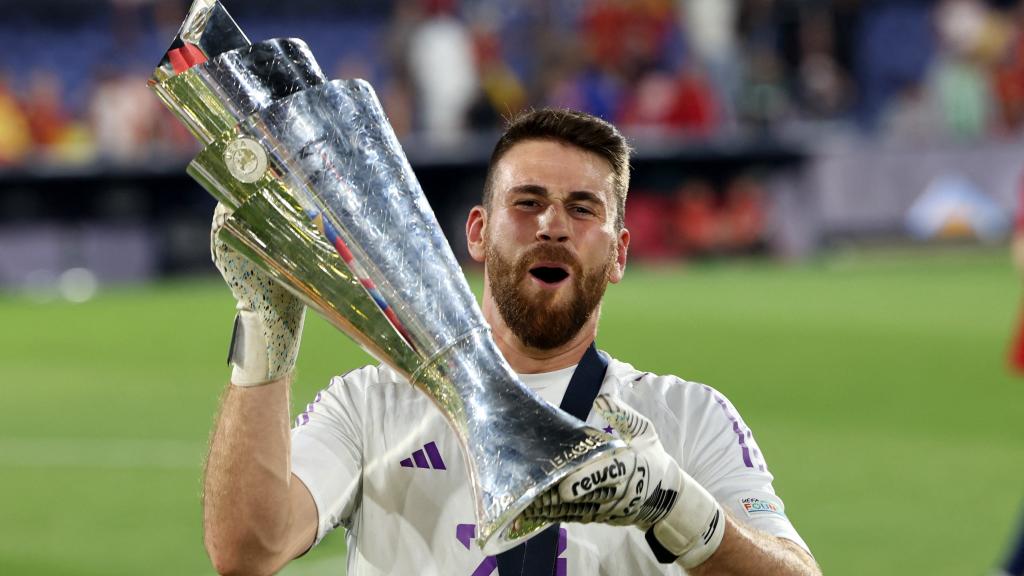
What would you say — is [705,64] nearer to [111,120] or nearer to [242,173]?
Result: [111,120]

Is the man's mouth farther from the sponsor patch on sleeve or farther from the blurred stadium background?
the blurred stadium background

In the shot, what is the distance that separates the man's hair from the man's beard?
0.13m

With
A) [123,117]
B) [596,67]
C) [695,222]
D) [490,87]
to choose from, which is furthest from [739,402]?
[596,67]

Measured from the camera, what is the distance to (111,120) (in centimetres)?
1981

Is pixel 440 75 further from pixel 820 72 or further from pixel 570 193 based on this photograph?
pixel 570 193

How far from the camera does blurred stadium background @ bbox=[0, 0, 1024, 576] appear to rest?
8.38m

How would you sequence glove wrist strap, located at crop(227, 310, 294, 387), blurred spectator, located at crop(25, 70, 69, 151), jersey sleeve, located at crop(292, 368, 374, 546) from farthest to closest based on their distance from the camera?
1. blurred spectator, located at crop(25, 70, 69, 151)
2. jersey sleeve, located at crop(292, 368, 374, 546)
3. glove wrist strap, located at crop(227, 310, 294, 387)

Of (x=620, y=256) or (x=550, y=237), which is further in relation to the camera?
(x=620, y=256)

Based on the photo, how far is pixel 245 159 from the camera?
2.28 meters

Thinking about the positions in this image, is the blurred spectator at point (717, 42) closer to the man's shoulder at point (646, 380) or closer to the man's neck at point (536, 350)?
the man's shoulder at point (646, 380)

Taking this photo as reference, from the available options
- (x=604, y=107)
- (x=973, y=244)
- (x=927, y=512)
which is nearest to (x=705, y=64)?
(x=604, y=107)

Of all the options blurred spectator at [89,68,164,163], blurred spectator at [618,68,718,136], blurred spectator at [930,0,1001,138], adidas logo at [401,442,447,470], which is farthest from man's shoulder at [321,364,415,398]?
blurred spectator at [930,0,1001,138]

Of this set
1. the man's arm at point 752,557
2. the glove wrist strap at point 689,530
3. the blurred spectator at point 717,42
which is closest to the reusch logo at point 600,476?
the glove wrist strap at point 689,530

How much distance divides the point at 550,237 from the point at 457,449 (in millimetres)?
513
